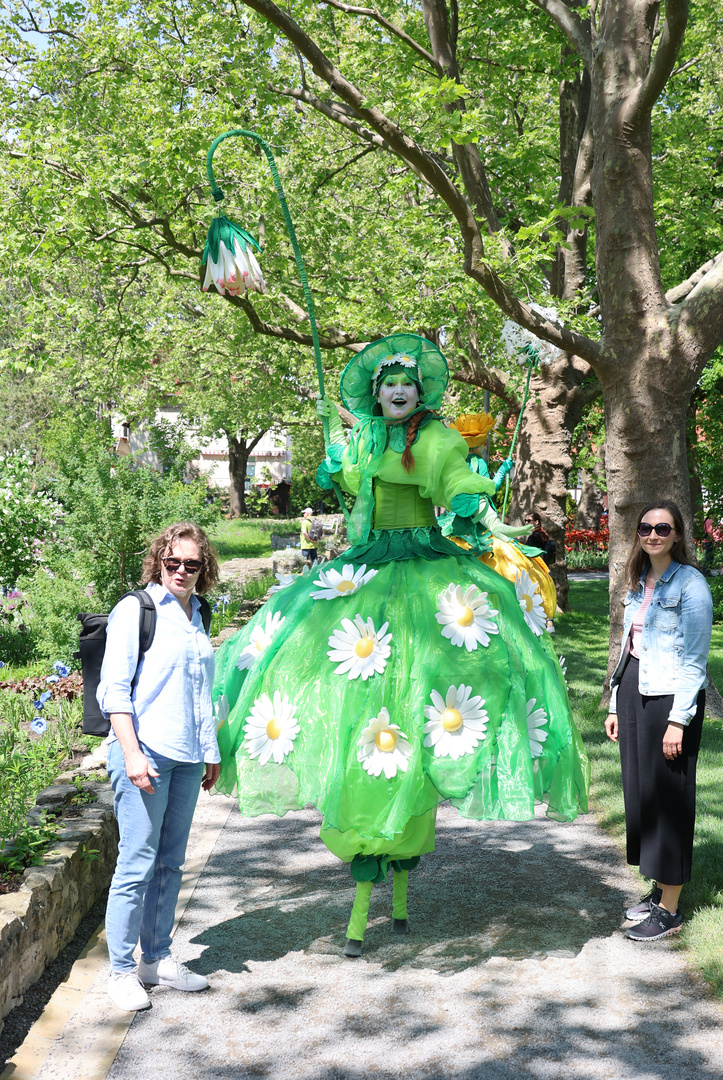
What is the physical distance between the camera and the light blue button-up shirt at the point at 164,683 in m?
3.58

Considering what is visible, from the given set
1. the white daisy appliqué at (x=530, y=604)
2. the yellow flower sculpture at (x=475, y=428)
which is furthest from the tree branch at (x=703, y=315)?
the white daisy appliqué at (x=530, y=604)

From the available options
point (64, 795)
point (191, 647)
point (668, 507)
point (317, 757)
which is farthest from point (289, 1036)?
point (668, 507)

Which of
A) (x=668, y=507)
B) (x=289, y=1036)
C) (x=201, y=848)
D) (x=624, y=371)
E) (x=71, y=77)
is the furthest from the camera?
(x=71, y=77)

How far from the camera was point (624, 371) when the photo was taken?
781 cm

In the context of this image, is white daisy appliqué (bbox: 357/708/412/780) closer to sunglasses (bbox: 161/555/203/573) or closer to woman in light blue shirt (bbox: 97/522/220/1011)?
woman in light blue shirt (bbox: 97/522/220/1011)

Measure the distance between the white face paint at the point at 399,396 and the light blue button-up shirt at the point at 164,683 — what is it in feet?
5.08

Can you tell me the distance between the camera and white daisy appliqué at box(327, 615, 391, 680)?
398cm

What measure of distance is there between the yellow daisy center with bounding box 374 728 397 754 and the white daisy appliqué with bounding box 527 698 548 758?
58 cm

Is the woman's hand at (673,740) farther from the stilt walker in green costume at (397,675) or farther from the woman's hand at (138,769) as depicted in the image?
the woman's hand at (138,769)

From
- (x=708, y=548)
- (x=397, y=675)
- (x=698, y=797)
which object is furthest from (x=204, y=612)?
(x=708, y=548)

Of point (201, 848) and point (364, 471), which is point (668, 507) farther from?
point (201, 848)

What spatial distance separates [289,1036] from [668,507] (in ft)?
8.74

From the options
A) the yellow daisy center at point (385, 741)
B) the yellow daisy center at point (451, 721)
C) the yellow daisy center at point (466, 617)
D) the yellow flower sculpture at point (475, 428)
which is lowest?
the yellow daisy center at point (385, 741)

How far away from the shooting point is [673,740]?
412 centimetres
